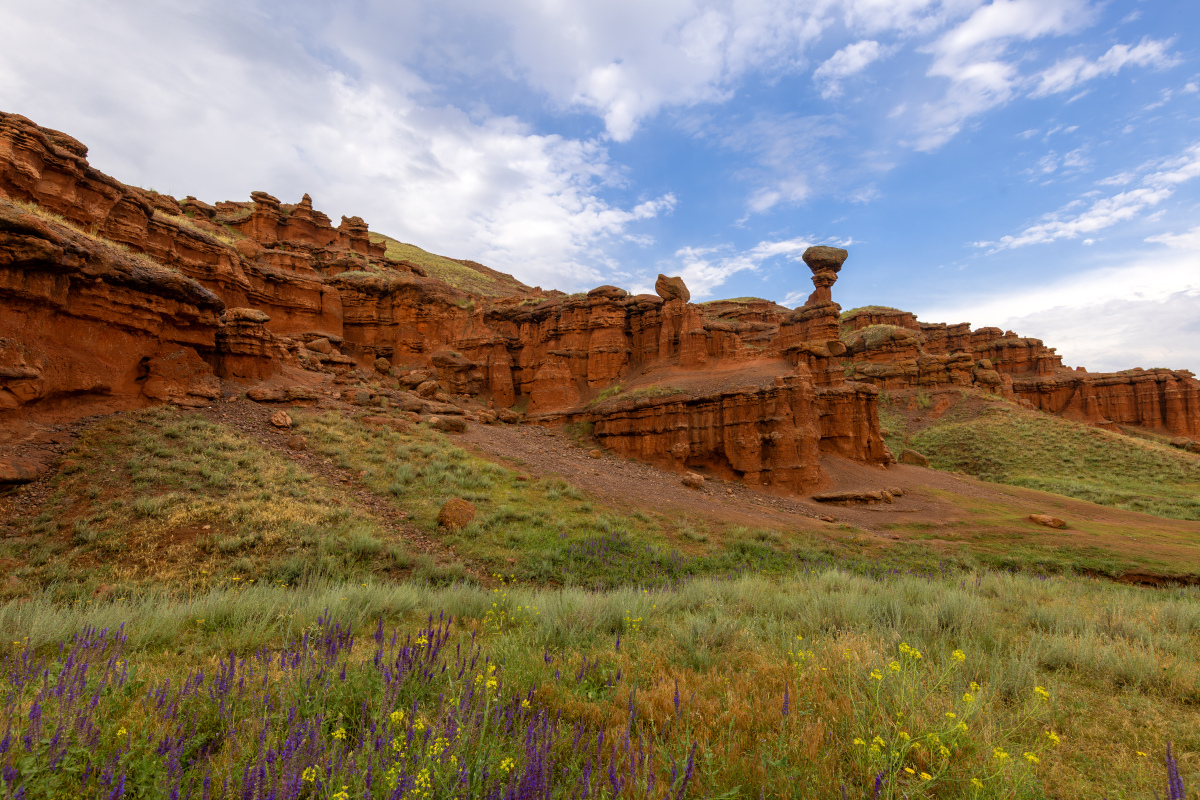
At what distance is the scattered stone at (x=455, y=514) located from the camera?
12258 mm

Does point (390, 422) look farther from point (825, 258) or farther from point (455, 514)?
point (825, 258)

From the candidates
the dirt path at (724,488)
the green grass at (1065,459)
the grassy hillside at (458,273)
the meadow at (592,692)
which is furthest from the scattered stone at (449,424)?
the grassy hillside at (458,273)

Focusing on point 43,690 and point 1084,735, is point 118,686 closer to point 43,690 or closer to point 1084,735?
point 43,690

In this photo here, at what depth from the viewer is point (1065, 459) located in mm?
34844

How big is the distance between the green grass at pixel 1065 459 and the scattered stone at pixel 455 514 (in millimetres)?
34893

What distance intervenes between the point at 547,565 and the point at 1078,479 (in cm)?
4022

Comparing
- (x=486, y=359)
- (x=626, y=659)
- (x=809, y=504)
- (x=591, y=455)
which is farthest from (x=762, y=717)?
(x=486, y=359)

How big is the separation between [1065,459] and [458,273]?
8074 centimetres

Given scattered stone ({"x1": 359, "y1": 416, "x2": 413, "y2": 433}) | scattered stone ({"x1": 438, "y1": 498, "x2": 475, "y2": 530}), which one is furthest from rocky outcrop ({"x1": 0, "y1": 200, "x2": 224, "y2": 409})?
scattered stone ({"x1": 438, "y1": 498, "x2": 475, "y2": 530})

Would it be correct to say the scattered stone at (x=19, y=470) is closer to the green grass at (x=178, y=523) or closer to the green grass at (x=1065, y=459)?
the green grass at (x=178, y=523)

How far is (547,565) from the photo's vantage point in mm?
10789

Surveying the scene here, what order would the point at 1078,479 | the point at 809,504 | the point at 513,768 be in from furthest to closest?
the point at 1078,479
the point at 809,504
the point at 513,768

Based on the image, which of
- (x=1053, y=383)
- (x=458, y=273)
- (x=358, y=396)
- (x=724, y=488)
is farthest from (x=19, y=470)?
(x=458, y=273)

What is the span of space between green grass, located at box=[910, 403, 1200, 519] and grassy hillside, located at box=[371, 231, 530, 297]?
193 feet
